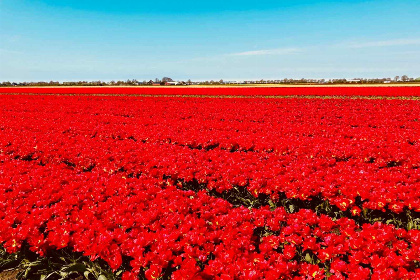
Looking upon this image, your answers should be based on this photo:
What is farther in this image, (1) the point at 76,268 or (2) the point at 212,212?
(2) the point at 212,212

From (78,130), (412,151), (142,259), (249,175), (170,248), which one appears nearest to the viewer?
(142,259)

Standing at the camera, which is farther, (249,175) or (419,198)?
(249,175)

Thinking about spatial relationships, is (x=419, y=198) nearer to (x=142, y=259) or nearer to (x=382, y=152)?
(x=382, y=152)

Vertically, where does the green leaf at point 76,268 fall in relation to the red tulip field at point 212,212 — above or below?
below

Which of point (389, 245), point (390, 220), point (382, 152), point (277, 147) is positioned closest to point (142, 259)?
point (389, 245)

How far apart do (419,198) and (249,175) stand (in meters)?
3.14

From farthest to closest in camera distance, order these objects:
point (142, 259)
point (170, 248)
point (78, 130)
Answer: point (78, 130) → point (170, 248) → point (142, 259)

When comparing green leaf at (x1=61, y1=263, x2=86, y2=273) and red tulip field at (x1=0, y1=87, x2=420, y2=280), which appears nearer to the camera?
red tulip field at (x1=0, y1=87, x2=420, y2=280)

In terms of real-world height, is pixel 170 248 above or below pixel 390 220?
above

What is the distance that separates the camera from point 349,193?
4887 mm

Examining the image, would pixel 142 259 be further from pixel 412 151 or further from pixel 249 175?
pixel 412 151

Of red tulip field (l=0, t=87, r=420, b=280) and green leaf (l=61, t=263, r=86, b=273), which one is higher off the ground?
red tulip field (l=0, t=87, r=420, b=280)

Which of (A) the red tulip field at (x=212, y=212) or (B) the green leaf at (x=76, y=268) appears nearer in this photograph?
(A) the red tulip field at (x=212, y=212)

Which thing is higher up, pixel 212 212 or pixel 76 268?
pixel 212 212
